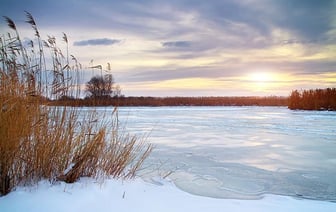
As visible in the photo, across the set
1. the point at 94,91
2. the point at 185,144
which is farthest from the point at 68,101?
the point at 185,144

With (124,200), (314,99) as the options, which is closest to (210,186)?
(124,200)

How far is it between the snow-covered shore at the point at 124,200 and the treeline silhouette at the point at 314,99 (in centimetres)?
2361

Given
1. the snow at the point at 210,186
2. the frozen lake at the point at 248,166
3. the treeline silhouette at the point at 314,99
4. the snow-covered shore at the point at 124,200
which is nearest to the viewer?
the snow-covered shore at the point at 124,200

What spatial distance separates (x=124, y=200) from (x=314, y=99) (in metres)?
25.7

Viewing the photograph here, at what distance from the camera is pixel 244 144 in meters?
8.41

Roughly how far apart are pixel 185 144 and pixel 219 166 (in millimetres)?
2718

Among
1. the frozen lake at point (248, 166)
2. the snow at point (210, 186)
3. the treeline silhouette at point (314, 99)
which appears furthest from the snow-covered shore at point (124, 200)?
the treeline silhouette at point (314, 99)

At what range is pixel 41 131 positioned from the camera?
3498mm

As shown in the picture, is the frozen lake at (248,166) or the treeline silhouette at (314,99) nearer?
the frozen lake at (248,166)

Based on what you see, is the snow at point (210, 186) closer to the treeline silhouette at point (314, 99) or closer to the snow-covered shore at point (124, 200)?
the snow-covered shore at point (124, 200)

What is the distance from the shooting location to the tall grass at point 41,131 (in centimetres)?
324

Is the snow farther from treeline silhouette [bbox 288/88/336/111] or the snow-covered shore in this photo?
treeline silhouette [bbox 288/88/336/111]

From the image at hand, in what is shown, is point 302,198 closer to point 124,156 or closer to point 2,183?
point 124,156

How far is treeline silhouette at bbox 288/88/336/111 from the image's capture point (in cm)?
2467
